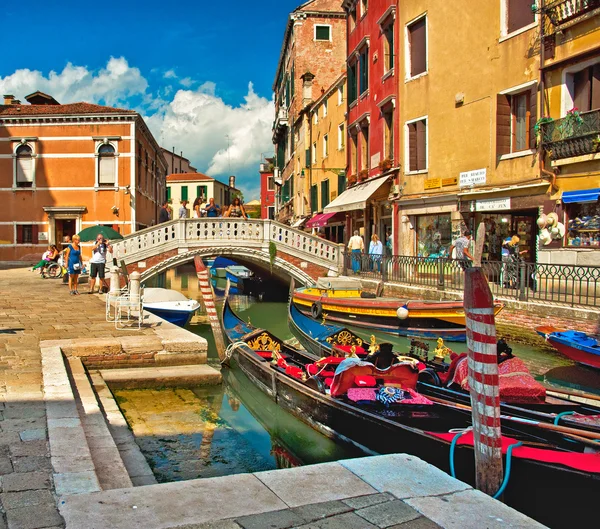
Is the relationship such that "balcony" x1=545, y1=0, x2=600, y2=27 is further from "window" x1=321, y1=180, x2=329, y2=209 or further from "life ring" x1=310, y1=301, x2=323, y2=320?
"window" x1=321, y1=180, x2=329, y2=209

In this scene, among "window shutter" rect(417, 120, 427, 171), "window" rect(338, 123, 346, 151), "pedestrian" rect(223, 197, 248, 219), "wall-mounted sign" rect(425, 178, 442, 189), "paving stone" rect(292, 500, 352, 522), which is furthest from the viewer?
"window" rect(338, 123, 346, 151)

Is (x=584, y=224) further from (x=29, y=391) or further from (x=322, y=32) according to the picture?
(x=322, y=32)

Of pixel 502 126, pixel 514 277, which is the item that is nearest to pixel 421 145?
pixel 502 126

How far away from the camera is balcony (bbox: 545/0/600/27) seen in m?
10.4

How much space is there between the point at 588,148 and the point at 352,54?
11.5 metres

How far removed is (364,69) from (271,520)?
18331 mm

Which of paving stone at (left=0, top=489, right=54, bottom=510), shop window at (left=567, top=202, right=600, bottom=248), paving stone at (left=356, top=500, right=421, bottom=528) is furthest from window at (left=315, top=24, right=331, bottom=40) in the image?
paving stone at (left=356, top=500, right=421, bottom=528)

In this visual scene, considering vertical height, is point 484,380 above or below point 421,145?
below

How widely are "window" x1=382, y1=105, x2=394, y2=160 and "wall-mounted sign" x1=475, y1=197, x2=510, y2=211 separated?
4.32m

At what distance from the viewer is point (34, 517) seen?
274 centimetres

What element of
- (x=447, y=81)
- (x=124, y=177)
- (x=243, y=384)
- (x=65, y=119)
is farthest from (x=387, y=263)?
(x=65, y=119)

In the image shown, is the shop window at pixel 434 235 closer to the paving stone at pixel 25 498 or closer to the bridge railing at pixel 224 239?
the bridge railing at pixel 224 239

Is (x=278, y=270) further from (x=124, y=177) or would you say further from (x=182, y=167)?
(x=182, y=167)

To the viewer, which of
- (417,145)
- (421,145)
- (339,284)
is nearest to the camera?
(339,284)
